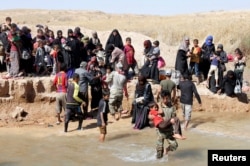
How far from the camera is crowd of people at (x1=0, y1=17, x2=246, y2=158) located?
13602mm

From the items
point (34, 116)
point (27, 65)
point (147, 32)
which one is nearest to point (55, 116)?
point (34, 116)

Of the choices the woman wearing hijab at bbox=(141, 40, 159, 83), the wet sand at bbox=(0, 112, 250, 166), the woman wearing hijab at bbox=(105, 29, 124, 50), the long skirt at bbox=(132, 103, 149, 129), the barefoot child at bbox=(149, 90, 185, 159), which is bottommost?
the wet sand at bbox=(0, 112, 250, 166)

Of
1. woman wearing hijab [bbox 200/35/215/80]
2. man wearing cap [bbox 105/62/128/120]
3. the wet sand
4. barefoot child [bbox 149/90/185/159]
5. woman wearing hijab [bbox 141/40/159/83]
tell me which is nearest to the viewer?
barefoot child [bbox 149/90/185/159]

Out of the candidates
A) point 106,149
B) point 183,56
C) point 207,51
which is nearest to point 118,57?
point 183,56

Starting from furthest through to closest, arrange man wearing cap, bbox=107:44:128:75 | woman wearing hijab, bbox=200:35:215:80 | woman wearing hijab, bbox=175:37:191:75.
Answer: woman wearing hijab, bbox=200:35:215:80 → woman wearing hijab, bbox=175:37:191:75 → man wearing cap, bbox=107:44:128:75

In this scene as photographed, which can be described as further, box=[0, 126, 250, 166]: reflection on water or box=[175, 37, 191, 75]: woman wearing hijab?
box=[175, 37, 191, 75]: woman wearing hijab

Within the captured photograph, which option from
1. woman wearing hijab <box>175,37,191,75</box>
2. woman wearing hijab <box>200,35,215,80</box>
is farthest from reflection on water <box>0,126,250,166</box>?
woman wearing hijab <box>200,35,215,80</box>

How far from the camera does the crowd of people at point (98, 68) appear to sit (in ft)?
44.6

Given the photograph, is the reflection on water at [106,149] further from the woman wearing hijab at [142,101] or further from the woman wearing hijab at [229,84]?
the woman wearing hijab at [229,84]

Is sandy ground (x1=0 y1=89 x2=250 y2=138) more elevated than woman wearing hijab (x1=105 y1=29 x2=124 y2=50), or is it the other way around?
woman wearing hijab (x1=105 y1=29 x2=124 y2=50)

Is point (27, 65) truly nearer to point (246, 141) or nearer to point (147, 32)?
point (246, 141)

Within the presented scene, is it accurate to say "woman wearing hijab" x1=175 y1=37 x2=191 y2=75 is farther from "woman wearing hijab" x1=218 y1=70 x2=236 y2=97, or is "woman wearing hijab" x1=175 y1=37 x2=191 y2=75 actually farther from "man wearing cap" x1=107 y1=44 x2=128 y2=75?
"man wearing cap" x1=107 y1=44 x2=128 y2=75

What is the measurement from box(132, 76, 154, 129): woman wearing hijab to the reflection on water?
0.32 meters

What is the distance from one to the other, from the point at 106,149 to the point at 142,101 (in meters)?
2.36
